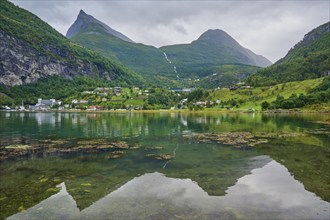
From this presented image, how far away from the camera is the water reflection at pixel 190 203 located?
18.5 meters

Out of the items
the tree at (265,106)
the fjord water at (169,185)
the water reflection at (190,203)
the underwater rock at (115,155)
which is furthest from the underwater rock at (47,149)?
the tree at (265,106)

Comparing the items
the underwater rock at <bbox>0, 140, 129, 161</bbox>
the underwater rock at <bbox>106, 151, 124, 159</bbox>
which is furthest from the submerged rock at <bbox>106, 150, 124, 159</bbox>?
the underwater rock at <bbox>0, 140, 129, 161</bbox>

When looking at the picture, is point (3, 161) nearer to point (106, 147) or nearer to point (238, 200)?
point (106, 147)

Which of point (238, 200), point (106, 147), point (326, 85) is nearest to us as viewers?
point (238, 200)

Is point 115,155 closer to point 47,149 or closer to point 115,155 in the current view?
point 115,155

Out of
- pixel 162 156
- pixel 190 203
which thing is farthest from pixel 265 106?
pixel 190 203

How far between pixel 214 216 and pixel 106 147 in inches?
1226

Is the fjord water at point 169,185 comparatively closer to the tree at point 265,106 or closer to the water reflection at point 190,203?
the water reflection at point 190,203

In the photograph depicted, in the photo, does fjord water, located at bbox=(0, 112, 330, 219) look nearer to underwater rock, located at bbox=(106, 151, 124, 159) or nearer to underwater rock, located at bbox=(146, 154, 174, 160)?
underwater rock, located at bbox=(106, 151, 124, 159)

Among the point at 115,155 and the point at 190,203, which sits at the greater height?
the point at 115,155

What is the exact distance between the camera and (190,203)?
20.7 m

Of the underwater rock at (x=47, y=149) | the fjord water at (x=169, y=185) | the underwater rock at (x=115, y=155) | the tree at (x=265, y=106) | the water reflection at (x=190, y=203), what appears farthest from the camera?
the tree at (x=265, y=106)

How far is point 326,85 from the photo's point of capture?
646ft

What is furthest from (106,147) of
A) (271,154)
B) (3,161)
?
(271,154)
